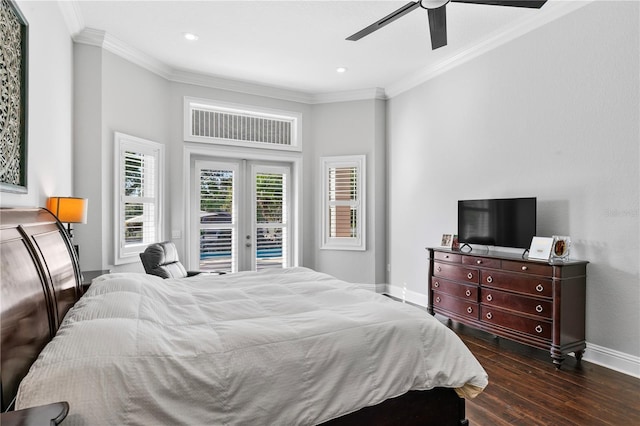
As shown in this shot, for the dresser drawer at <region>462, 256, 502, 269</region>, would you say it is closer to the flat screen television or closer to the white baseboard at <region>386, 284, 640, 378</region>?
the flat screen television

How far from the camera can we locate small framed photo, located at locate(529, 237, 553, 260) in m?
3.20

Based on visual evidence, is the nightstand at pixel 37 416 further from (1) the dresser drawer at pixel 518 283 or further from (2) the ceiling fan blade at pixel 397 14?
(1) the dresser drawer at pixel 518 283

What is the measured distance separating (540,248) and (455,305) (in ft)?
3.65

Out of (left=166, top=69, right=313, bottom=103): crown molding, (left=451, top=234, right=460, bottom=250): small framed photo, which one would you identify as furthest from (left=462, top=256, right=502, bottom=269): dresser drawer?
(left=166, top=69, right=313, bottom=103): crown molding

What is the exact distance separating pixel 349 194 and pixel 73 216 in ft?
12.7

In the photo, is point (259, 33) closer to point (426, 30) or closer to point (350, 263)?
point (426, 30)

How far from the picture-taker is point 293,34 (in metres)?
3.96

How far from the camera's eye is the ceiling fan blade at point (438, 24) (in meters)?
2.68

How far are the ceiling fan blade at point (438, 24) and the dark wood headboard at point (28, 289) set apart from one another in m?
2.86

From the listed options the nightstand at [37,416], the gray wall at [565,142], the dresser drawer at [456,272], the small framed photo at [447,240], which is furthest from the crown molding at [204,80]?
the nightstand at [37,416]

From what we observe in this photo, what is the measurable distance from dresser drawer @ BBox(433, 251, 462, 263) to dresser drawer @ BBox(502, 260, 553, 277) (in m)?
0.58

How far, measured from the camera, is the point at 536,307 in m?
3.15

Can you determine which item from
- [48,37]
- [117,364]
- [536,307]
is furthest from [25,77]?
[536,307]

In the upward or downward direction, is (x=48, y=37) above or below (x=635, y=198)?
above
